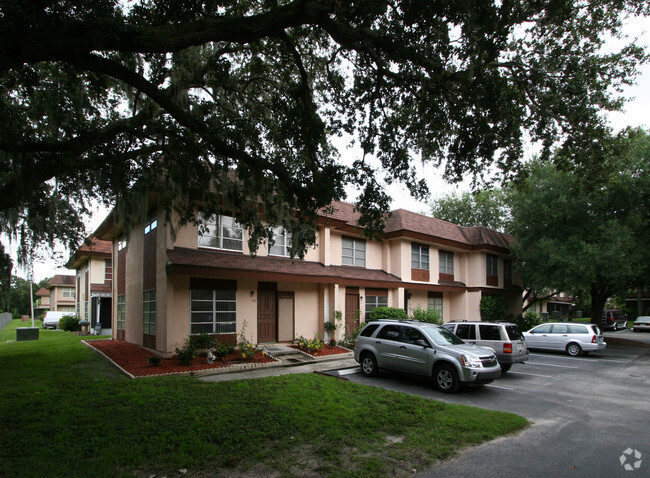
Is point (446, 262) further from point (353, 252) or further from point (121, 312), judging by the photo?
point (121, 312)

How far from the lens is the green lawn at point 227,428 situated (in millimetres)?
5305

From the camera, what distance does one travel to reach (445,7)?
6559 millimetres

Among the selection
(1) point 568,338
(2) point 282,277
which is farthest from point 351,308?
(1) point 568,338

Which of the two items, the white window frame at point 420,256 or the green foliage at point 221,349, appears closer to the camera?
the green foliage at point 221,349

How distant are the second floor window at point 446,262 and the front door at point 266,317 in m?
13.4

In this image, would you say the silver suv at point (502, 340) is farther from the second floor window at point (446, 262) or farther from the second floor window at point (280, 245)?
the second floor window at point (446, 262)

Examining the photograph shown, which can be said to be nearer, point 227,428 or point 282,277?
point 227,428

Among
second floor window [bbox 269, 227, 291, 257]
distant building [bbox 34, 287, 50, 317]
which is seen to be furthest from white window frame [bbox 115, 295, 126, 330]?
distant building [bbox 34, 287, 50, 317]

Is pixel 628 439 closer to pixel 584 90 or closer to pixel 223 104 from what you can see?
pixel 584 90

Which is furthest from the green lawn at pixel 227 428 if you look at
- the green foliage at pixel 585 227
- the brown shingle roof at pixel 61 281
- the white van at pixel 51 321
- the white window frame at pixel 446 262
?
the brown shingle roof at pixel 61 281

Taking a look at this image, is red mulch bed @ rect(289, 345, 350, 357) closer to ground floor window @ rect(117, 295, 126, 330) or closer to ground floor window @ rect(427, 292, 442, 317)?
ground floor window @ rect(427, 292, 442, 317)

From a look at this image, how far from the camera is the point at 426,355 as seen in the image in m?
10.7

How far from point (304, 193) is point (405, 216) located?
1654 centimetres

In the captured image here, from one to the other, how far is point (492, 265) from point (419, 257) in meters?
7.27
